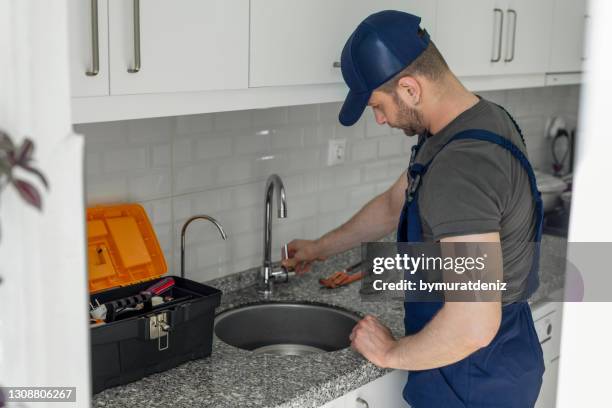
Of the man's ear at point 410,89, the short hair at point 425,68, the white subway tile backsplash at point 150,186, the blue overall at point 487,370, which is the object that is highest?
the short hair at point 425,68

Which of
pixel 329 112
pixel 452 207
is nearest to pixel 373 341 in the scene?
pixel 452 207

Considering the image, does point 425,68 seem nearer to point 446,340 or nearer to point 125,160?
point 446,340

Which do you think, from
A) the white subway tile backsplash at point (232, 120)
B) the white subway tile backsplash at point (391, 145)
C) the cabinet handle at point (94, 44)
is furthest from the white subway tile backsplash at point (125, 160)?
the white subway tile backsplash at point (391, 145)

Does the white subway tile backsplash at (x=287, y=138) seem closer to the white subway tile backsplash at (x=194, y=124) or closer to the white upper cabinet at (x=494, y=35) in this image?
the white subway tile backsplash at (x=194, y=124)

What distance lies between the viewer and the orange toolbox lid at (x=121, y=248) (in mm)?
2008

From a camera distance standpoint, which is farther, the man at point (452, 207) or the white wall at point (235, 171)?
the white wall at point (235, 171)

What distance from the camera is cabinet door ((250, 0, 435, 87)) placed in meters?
1.83

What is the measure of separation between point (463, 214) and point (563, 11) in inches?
64.2

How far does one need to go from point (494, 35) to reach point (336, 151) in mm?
649

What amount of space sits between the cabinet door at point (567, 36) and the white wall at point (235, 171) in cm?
63

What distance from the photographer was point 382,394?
80.0 inches

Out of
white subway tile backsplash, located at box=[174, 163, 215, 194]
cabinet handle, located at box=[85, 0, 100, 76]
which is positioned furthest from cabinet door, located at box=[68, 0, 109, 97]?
white subway tile backsplash, located at box=[174, 163, 215, 194]

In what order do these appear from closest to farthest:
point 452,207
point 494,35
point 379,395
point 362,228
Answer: point 452,207 < point 379,395 < point 362,228 < point 494,35

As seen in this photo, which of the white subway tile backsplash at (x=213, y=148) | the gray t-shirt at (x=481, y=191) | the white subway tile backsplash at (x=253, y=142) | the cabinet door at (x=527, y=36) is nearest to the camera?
the gray t-shirt at (x=481, y=191)
